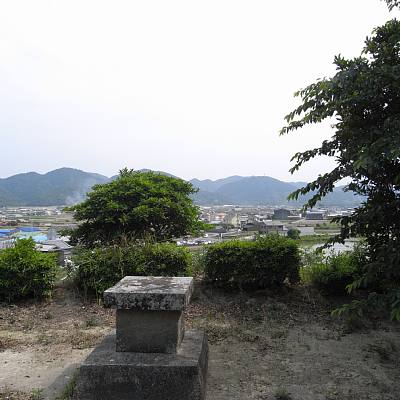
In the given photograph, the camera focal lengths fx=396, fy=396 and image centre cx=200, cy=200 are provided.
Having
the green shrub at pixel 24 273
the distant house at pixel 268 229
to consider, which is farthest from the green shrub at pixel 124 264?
the distant house at pixel 268 229

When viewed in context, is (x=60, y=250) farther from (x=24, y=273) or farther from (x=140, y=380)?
(x=140, y=380)

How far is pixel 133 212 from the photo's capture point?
9383 millimetres

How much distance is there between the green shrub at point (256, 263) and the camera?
7.53 metres

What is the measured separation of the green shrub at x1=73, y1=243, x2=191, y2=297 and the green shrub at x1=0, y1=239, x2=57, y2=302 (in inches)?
21.6

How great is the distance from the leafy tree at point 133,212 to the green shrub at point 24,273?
1878mm

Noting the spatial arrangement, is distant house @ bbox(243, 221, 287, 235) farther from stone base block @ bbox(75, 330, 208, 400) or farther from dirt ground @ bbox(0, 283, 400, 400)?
stone base block @ bbox(75, 330, 208, 400)

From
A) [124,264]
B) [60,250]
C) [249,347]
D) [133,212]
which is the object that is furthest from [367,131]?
[60,250]

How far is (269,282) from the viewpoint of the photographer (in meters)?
7.61

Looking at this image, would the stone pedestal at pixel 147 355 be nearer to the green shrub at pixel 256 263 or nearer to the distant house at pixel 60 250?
the green shrub at pixel 256 263

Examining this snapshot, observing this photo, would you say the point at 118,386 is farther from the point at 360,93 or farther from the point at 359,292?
the point at 359,292

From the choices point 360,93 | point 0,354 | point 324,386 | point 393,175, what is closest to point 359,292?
point 393,175

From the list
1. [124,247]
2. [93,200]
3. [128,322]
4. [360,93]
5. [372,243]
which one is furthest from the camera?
[93,200]

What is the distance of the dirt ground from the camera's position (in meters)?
4.32

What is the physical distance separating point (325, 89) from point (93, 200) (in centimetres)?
666
